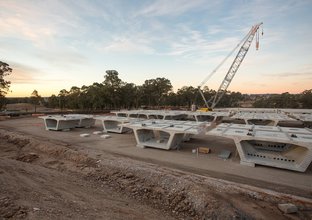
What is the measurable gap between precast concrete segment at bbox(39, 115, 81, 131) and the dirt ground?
1518cm

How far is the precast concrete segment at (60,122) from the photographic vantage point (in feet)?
94.0

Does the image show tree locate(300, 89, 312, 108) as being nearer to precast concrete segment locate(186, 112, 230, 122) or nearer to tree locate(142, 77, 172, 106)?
tree locate(142, 77, 172, 106)

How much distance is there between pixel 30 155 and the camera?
57.5ft

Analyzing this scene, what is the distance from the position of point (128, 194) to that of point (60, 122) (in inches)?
885

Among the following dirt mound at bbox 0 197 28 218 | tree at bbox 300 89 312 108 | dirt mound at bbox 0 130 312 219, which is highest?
A: tree at bbox 300 89 312 108

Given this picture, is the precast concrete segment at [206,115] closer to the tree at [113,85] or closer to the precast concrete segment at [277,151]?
the precast concrete segment at [277,151]

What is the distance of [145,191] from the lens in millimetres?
10883

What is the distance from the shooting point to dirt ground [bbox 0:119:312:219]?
8.18m

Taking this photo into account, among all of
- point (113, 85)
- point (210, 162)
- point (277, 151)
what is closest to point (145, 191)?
point (210, 162)

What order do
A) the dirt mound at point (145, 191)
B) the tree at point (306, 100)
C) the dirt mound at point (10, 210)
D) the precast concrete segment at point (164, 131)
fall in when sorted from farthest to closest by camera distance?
the tree at point (306, 100)
the precast concrete segment at point (164, 131)
the dirt mound at point (145, 191)
the dirt mound at point (10, 210)

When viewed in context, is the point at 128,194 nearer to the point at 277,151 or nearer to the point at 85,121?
the point at 277,151

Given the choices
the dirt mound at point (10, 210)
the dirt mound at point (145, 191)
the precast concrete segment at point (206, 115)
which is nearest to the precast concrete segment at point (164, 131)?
the dirt mound at point (145, 191)

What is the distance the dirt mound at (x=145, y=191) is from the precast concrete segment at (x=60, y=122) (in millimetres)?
13756

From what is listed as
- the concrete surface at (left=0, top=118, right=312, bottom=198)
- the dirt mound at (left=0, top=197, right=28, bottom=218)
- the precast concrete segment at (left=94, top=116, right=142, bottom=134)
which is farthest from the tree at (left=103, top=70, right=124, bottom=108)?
the dirt mound at (left=0, top=197, right=28, bottom=218)
